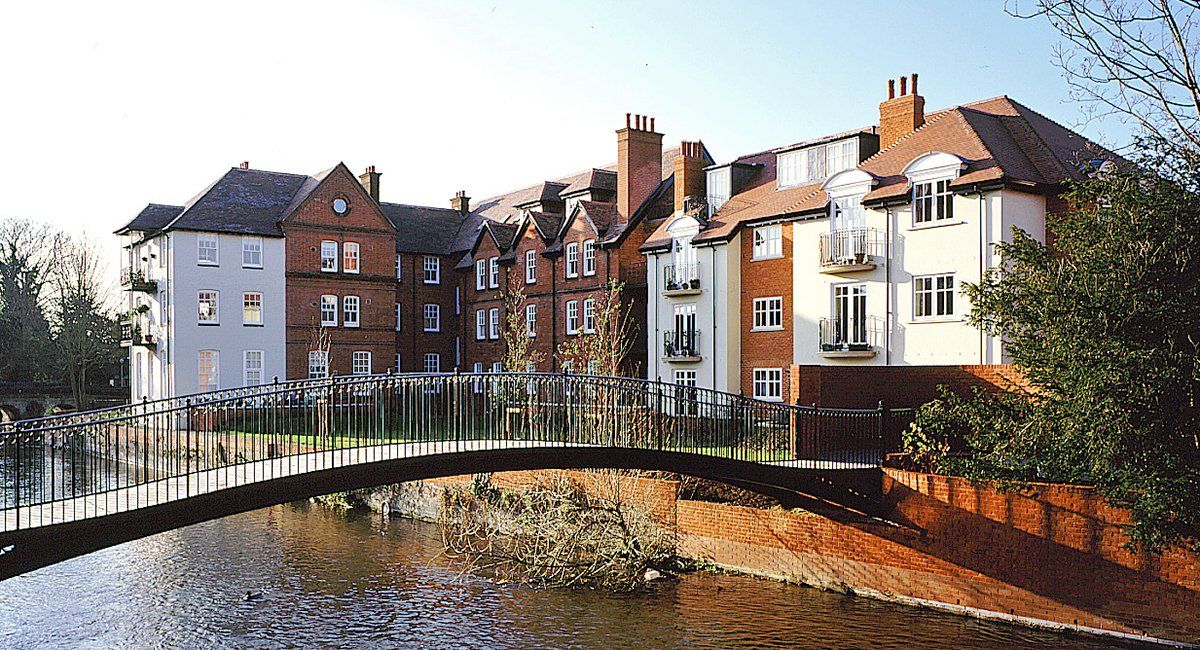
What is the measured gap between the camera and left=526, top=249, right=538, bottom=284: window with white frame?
43531 mm

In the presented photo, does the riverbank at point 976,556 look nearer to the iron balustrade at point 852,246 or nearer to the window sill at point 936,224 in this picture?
the window sill at point 936,224

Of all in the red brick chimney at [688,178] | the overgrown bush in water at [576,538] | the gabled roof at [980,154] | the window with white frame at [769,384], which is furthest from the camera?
the red brick chimney at [688,178]

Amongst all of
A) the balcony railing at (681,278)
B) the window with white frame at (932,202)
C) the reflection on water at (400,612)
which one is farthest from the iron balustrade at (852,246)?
the reflection on water at (400,612)

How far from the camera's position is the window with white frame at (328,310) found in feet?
145

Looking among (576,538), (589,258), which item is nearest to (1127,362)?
(576,538)

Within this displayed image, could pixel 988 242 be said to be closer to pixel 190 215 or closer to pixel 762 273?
pixel 762 273

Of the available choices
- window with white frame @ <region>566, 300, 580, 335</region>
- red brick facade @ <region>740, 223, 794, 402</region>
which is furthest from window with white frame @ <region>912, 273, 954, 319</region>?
window with white frame @ <region>566, 300, 580, 335</region>

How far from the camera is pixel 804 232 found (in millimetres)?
31656

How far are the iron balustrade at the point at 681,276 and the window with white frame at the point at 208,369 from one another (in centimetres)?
1788

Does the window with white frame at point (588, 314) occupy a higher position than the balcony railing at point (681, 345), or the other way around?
the window with white frame at point (588, 314)

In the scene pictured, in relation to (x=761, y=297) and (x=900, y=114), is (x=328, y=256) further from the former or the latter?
(x=900, y=114)

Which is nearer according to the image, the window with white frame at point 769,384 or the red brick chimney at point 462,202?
the window with white frame at point 769,384

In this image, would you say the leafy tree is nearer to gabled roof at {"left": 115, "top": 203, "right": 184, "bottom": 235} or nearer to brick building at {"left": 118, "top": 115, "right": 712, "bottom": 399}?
brick building at {"left": 118, "top": 115, "right": 712, "bottom": 399}

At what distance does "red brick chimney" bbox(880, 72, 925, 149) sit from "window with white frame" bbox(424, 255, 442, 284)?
78.0ft
